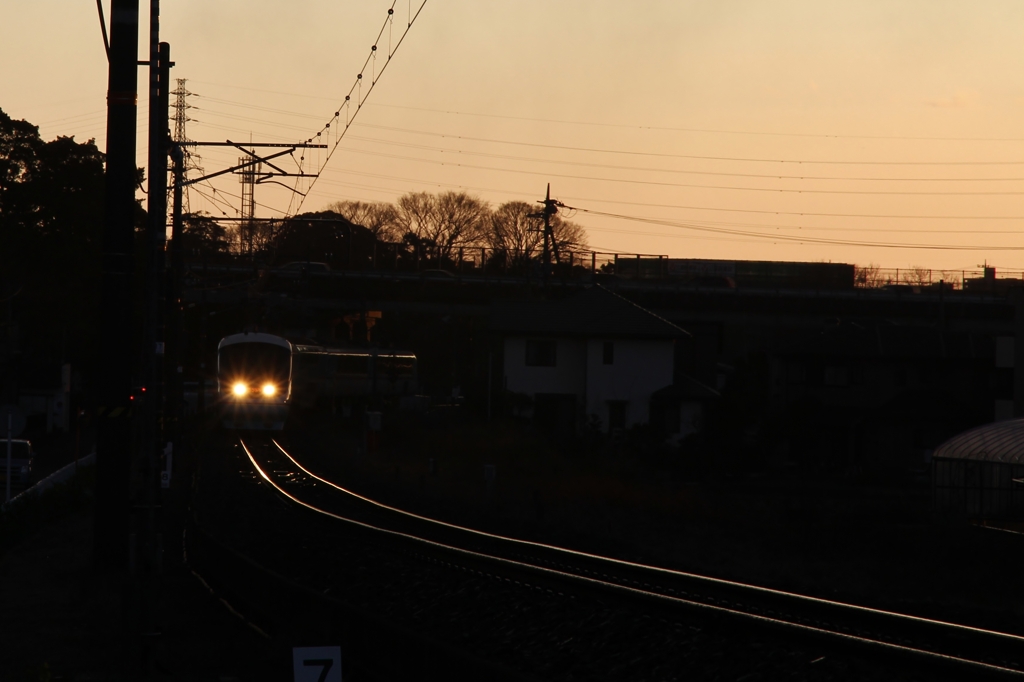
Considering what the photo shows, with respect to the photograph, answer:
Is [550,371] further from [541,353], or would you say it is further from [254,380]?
[254,380]

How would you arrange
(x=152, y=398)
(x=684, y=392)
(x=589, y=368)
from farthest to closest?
1. (x=589, y=368)
2. (x=684, y=392)
3. (x=152, y=398)

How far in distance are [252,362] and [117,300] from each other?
19.3 m

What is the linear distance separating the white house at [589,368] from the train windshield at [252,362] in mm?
13227

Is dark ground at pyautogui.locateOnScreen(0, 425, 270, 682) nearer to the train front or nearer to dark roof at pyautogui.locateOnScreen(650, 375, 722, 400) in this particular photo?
the train front

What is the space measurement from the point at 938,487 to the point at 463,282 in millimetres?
35516

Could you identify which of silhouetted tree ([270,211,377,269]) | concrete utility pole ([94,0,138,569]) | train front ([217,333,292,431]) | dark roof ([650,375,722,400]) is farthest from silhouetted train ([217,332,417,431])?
silhouetted tree ([270,211,377,269])

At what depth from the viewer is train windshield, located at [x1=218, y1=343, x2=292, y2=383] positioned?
3056 centimetres

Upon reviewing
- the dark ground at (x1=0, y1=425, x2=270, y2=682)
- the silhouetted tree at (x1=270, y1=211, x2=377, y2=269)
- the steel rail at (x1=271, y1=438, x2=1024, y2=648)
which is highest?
the silhouetted tree at (x1=270, y1=211, x2=377, y2=269)

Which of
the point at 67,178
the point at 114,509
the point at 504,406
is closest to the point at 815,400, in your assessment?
the point at 504,406

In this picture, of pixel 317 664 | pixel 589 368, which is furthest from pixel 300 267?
pixel 317 664

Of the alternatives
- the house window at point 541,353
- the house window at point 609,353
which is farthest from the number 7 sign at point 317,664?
the house window at point 609,353

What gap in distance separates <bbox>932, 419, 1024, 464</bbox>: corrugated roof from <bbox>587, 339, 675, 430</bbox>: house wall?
1610 cm

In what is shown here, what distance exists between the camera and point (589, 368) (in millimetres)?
42844

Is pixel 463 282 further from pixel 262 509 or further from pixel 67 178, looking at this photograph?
pixel 262 509
